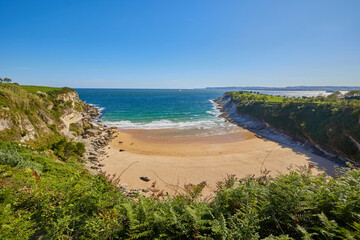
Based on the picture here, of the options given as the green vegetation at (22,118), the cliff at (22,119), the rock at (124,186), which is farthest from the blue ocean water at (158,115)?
the rock at (124,186)

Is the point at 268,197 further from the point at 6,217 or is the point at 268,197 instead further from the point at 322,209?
the point at 6,217

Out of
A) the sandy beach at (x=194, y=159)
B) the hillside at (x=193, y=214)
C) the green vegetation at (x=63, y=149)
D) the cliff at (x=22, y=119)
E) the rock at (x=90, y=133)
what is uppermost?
the cliff at (x=22, y=119)

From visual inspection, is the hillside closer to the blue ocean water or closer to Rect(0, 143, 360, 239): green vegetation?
Rect(0, 143, 360, 239): green vegetation

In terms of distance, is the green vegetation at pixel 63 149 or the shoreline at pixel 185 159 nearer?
the green vegetation at pixel 63 149

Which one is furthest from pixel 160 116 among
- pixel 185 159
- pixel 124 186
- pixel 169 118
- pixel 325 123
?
pixel 325 123

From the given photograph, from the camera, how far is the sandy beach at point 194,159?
49.4ft

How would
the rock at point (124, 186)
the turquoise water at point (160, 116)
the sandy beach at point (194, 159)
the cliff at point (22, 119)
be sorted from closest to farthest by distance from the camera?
the cliff at point (22, 119) < the rock at point (124, 186) < the sandy beach at point (194, 159) < the turquoise water at point (160, 116)

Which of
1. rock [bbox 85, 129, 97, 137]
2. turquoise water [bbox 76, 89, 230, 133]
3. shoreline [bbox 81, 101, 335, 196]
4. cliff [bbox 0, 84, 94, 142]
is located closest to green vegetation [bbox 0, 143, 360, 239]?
shoreline [bbox 81, 101, 335, 196]

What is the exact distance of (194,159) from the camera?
19156 mm

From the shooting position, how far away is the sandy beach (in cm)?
1505

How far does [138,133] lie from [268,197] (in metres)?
29.1

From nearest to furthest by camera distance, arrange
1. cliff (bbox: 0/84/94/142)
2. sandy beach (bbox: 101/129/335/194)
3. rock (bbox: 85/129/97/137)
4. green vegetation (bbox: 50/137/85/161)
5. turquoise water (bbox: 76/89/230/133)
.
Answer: cliff (bbox: 0/84/94/142) → green vegetation (bbox: 50/137/85/161) → sandy beach (bbox: 101/129/335/194) → rock (bbox: 85/129/97/137) → turquoise water (bbox: 76/89/230/133)

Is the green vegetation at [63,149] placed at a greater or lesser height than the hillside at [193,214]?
lesser

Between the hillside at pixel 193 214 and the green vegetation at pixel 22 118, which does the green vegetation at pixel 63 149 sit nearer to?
the green vegetation at pixel 22 118
